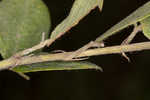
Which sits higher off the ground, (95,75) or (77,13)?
(77,13)

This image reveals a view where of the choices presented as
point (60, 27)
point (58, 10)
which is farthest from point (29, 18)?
point (58, 10)

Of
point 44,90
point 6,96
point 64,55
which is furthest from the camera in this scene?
point 44,90

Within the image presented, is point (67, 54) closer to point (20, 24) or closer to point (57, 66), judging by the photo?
point (57, 66)

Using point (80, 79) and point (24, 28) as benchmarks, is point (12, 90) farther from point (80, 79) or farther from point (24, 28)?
point (24, 28)

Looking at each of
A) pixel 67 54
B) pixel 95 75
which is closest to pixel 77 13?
pixel 67 54

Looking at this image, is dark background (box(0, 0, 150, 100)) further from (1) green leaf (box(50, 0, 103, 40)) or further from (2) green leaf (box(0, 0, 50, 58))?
(1) green leaf (box(50, 0, 103, 40))

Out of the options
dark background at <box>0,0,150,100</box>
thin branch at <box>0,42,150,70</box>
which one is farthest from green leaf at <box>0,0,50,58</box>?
dark background at <box>0,0,150,100</box>
